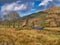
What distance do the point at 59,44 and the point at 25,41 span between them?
19593 mm

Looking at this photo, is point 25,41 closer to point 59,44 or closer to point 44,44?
point 44,44

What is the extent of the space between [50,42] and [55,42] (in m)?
3.19

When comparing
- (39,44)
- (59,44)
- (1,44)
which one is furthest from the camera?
(59,44)

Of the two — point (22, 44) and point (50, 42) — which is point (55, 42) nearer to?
point (50, 42)

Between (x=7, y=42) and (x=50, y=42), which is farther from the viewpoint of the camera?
(x=50, y=42)

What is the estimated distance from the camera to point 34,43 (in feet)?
293

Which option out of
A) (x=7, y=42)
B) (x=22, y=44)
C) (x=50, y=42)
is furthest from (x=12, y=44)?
(x=50, y=42)

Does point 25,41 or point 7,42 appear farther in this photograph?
point 25,41

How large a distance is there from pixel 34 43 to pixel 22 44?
6505 mm

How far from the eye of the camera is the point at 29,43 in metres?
90.2

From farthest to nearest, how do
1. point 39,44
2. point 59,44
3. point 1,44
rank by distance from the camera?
point 59,44 < point 39,44 < point 1,44

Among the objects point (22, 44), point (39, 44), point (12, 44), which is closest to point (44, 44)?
point (39, 44)

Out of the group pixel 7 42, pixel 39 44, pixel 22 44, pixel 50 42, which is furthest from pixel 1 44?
pixel 50 42

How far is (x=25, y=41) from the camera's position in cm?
9481
